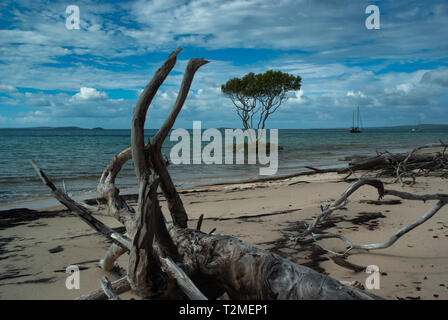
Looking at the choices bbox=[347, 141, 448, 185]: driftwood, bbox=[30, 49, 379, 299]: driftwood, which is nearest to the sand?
bbox=[347, 141, 448, 185]: driftwood

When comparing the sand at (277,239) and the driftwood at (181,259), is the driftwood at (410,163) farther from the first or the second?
the driftwood at (181,259)

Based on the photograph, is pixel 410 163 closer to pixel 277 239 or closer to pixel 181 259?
pixel 277 239

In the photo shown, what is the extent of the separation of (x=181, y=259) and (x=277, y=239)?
9.62ft

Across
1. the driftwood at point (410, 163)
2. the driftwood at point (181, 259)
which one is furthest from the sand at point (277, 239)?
the driftwood at point (181, 259)

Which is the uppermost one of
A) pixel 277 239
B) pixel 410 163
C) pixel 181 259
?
pixel 410 163

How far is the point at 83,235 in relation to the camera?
257 inches

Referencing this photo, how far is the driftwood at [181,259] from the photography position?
243cm

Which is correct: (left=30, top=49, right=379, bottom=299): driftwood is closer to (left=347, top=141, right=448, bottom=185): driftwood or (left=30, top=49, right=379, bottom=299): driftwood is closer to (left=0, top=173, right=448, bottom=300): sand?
(left=0, top=173, right=448, bottom=300): sand

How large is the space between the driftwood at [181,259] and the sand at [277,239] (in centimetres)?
112

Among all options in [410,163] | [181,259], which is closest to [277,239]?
[181,259]

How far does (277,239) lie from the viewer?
18.0 ft

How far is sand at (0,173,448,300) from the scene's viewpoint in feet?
12.7
